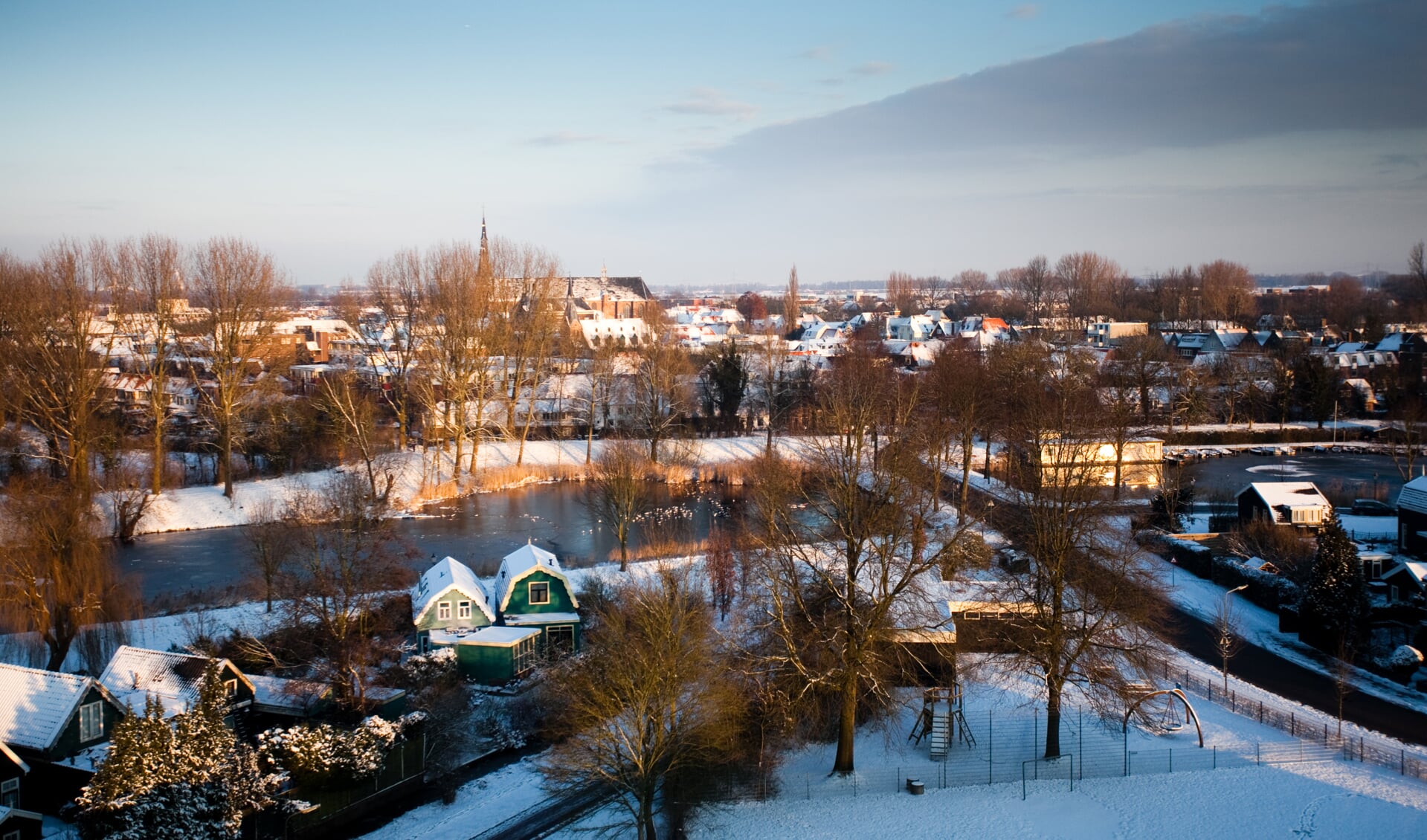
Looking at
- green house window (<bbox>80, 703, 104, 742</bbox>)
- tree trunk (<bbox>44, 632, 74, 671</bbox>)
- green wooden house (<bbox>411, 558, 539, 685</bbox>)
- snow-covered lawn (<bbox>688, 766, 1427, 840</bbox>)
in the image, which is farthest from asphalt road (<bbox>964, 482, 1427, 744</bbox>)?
tree trunk (<bbox>44, 632, 74, 671</bbox>)

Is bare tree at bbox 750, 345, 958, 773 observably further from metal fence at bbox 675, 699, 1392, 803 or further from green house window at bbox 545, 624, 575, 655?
green house window at bbox 545, 624, 575, 655

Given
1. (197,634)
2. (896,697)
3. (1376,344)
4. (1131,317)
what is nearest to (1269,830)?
(896,697)

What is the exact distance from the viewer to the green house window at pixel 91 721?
34.9 ft

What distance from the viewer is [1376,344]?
48688mm

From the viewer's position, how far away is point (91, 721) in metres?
10.8

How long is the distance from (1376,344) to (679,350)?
37.4 metres

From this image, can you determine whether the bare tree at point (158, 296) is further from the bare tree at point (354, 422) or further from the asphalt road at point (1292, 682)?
the asphalt road at point (1292, 682)

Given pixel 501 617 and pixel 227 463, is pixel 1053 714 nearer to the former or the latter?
pixel 501 617

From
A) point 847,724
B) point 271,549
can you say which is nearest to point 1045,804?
point 847,724

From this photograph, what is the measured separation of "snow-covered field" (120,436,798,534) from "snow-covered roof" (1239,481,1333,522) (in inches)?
504

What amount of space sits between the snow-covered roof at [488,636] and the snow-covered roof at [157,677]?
9.21 ft

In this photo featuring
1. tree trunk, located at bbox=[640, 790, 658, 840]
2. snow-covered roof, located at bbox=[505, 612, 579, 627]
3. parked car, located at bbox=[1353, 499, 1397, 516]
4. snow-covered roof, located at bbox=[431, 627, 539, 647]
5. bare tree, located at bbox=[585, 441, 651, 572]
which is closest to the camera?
tree trunk, located at bbox=[640, 790, 658, 840]

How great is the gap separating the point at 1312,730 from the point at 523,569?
10.7 m

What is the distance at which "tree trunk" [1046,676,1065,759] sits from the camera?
36.4 ft
